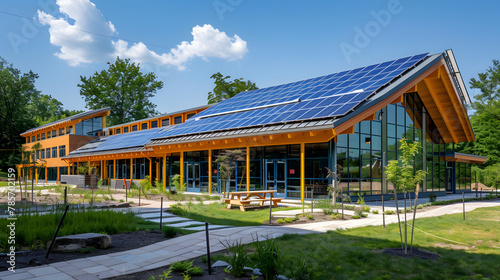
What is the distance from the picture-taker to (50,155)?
50.4m

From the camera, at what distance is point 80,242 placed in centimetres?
740

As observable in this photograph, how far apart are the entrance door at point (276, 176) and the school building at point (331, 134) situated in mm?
58

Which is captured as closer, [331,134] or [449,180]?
[331,134]

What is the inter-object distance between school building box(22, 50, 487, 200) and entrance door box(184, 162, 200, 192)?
8cm

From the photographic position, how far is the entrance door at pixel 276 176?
811 inches

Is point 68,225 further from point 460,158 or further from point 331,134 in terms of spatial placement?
point 460,158

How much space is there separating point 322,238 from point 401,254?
2.02 meters

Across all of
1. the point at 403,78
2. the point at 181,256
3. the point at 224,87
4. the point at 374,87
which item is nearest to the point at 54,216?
the point at 181,256

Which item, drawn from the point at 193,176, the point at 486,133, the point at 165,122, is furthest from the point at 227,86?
the point at 486,133

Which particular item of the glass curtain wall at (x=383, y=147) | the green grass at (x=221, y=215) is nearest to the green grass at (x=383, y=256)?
the green grass at (x=221, y=215)

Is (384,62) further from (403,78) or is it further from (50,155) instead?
(50,155)

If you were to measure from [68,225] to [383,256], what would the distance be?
724 cm

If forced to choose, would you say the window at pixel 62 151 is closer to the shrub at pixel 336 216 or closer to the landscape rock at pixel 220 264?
the shrub at pixel 336 216

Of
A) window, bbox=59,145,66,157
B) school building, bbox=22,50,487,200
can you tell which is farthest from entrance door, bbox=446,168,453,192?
window, bbox=59,145,66,157
